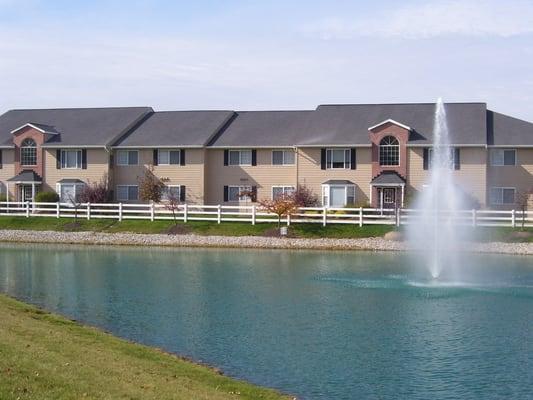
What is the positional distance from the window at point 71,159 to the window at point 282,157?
1466cm

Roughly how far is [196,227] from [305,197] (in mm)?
8520

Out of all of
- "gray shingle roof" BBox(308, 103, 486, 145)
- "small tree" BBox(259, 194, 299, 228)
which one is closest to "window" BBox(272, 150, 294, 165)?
"gray shingle roof" BBox(308, 103, 486, 145)

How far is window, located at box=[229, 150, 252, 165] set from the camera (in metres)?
59.2

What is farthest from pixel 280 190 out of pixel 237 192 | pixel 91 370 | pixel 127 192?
pixel 91 370

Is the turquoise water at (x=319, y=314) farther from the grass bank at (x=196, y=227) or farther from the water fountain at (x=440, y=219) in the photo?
the grass bank at (x=196, y=227)

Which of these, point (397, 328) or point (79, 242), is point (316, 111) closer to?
point (79, 242)

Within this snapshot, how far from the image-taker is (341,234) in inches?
1889

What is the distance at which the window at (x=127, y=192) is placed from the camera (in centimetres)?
6103

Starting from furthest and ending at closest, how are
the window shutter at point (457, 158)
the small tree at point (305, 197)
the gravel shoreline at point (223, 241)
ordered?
the window shutter at point (457, 158)
the small tree at point (305, 197)
the gravel shoreline at point (223, 241)

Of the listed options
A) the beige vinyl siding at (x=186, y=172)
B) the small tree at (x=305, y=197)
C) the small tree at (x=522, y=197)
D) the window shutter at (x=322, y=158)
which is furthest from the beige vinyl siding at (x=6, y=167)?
the small tree at (x=522, y=197)

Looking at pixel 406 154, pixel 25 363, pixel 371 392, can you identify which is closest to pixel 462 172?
pixel 406 154

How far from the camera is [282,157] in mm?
58625

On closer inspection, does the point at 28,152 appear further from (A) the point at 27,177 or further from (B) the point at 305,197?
(B) the point at 305,197

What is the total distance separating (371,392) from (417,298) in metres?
12.4
